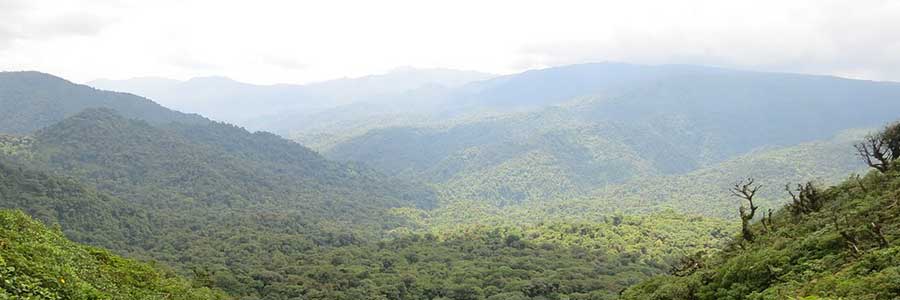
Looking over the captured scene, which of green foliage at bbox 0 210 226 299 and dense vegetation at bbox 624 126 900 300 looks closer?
green foliage at bbox 0 210 226 299

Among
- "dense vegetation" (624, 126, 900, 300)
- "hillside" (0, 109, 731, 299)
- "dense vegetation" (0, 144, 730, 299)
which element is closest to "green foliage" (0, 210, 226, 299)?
"dense vegetation" (624, 126, 900, 300)

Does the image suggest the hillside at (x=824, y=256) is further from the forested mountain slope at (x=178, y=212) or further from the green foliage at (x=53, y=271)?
the forested mountain slope at (x=178, y=212)

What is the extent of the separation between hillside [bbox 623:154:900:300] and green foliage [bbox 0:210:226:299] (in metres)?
21.0

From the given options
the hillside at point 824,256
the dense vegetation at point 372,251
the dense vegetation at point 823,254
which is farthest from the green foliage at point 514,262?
the hillside at point 824,256

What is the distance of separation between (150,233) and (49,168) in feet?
239

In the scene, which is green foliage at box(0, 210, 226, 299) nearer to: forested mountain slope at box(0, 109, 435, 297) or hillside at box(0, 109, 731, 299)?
hillside at box(0, 109, 731, 299)

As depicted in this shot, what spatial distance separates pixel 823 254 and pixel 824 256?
0.67 metres

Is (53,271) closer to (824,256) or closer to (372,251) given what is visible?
(824,256)

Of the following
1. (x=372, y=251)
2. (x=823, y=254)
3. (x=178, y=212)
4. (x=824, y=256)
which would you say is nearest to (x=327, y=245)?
(x=372, y=251)

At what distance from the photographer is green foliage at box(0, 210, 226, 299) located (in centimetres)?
1571

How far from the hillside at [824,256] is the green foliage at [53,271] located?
21.0 m

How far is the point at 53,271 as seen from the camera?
720 inches

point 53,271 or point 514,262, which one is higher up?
point 53,271

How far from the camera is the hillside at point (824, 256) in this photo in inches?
717
